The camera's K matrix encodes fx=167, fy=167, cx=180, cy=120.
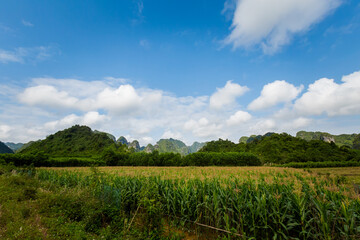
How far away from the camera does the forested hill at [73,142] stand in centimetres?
7125

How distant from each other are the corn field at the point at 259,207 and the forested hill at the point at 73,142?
6754 cm

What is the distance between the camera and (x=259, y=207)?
4785 mm

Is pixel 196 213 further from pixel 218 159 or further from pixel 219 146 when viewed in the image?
pixel 219 146

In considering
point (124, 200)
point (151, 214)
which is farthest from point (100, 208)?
point (151, 214)

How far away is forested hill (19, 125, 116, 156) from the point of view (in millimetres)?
71250

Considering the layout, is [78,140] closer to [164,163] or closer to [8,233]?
[164,163]

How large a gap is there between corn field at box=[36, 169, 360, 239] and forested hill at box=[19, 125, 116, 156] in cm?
6754

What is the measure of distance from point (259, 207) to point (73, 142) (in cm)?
9698

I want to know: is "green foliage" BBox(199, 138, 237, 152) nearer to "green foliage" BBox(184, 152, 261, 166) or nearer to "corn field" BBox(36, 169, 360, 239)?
"green foliage" BBox(184, 152, 261, 166)

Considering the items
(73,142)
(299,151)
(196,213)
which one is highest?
(73,142)

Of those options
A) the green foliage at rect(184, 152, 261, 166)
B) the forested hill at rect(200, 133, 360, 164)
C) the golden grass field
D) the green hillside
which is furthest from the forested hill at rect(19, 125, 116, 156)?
the green hillside

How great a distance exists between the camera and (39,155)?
33.0 metres

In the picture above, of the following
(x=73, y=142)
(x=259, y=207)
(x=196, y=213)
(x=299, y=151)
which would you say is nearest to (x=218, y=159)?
(x=299, y=151)

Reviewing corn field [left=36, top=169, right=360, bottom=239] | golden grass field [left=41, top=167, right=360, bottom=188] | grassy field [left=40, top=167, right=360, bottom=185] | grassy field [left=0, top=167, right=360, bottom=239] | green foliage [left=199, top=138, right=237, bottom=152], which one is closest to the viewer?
corn field [left=36, top=169, right=360, bottom=239]
